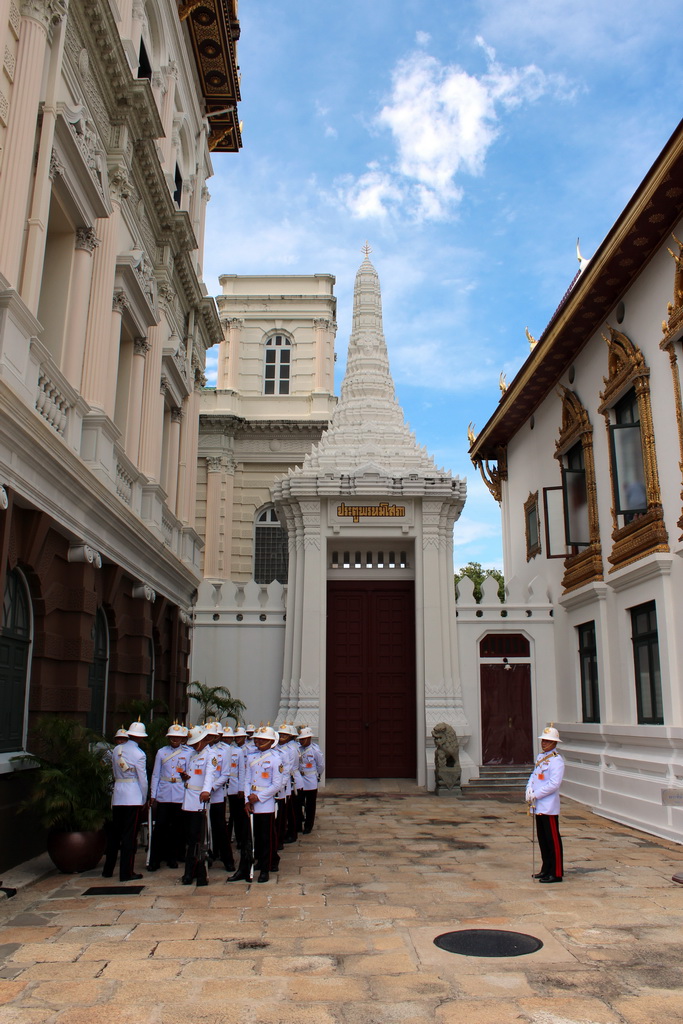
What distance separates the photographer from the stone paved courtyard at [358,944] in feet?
17.5

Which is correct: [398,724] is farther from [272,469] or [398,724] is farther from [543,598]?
[272,469]

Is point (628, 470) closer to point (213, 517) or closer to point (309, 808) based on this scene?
point (309, 808)

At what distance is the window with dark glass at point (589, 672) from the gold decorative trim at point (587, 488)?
935 mm

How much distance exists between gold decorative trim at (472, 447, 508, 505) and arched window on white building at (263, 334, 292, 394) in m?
9.13

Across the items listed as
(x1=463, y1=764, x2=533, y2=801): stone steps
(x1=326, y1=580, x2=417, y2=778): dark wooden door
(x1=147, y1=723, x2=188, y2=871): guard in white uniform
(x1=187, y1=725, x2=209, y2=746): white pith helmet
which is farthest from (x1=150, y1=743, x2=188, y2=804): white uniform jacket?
(x1=326, y1=580, x2=417, y2=778): dark wooden door

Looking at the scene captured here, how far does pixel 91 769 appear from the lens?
926cm

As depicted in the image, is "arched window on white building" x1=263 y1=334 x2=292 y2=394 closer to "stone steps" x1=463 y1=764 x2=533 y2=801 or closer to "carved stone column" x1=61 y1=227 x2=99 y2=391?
"stone steps" x1=463 y1=764 x2=533 y2=801

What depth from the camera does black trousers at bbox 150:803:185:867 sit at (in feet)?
32.8

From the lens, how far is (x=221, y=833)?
10086 mm

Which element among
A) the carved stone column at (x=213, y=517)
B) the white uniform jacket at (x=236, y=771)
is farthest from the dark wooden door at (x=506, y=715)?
the carved stone column at (x=213, y=517)

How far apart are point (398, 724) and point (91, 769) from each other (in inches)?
366

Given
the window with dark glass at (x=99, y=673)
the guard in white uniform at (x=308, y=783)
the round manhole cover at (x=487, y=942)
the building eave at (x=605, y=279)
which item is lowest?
the round manhole cover at (x=487, y=942)

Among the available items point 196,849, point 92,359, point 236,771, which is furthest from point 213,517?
point 196,849

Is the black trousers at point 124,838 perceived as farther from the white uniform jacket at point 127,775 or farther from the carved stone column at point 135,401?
the carved stone column at point 135,401
